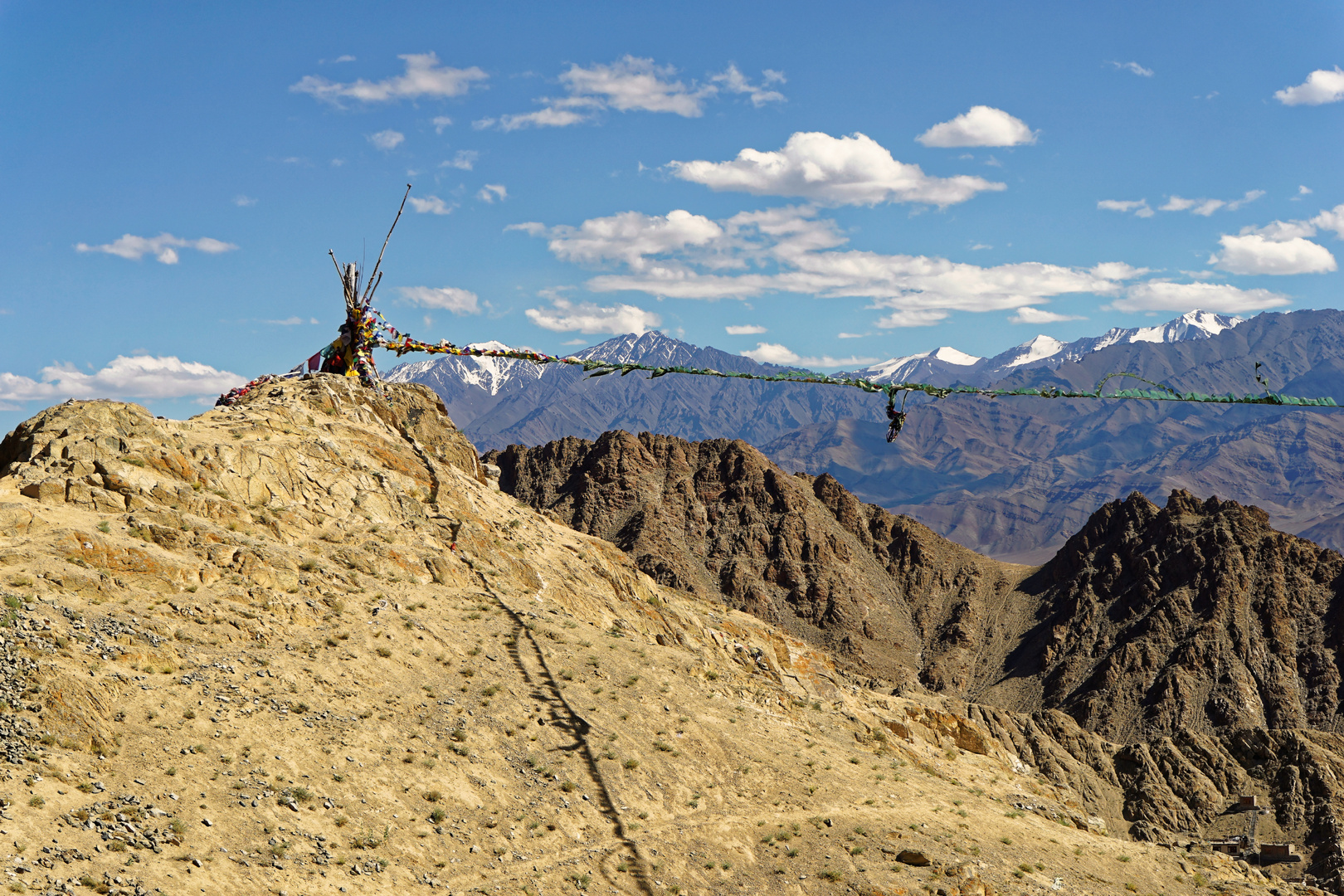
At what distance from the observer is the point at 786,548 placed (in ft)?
451

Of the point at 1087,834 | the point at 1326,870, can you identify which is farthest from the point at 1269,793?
the point at 1087,834

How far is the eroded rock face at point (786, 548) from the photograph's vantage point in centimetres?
12650

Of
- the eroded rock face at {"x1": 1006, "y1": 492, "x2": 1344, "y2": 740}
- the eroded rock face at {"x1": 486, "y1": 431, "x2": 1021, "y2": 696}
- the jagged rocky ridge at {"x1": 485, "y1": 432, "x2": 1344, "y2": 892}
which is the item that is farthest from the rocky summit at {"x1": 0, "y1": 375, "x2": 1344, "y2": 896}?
the eroded rock face at {"x1": 486, "y1": 431, "x2": 1021, "y2": 696}

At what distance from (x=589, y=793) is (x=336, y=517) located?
12800 mm

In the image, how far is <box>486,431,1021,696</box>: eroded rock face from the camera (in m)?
126

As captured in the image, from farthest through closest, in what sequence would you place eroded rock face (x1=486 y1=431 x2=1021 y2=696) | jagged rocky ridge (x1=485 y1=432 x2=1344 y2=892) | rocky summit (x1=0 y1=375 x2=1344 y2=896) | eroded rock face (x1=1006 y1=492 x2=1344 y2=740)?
eroded rock face (x1=486 y1=431 x2=1021 y2=696), eroded rock face (x1=1006 y1=492 x2=1344 y2=740), jagged rocky ridge (x1=485 y1=432 x2=1344 y2=892), rocky summit (x1=0 y1=375 x2=1344 y2=896)

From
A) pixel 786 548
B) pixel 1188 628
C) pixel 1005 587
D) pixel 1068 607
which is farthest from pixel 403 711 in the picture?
pixel 1005 587

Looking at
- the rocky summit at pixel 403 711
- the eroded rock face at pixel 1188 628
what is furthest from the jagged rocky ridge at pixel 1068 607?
the rocky summit at pixel 403 711

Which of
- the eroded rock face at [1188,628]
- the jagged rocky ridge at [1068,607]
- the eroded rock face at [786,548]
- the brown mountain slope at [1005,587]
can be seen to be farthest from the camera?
the eroded rock face at [786,548]

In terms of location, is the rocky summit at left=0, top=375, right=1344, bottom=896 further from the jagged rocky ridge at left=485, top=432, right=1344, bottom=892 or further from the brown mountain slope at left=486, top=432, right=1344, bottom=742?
the brown mountain slope at left=486, top=432, right=1344, bottom=742

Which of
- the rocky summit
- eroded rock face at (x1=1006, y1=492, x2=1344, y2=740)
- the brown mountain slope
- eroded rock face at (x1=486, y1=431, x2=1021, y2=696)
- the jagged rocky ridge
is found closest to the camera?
the rocky summit

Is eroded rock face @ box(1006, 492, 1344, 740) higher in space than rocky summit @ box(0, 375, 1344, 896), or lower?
lower

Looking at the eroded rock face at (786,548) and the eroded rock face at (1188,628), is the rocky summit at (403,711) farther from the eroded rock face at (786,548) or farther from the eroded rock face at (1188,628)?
the eroded rock face at (786,548)

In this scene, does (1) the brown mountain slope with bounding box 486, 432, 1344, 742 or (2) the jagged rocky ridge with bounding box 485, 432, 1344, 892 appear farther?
(1) the brown mountain slope with bounding box 486, 432, 1344, 742
